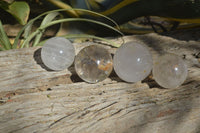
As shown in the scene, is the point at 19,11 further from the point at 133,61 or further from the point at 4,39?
the point at 133,61

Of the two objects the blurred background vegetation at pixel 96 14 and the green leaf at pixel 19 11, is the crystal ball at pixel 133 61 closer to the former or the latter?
the blurred background vegetation at pixel 96 14

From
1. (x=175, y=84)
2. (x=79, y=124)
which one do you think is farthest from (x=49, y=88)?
(x=175, y=84)

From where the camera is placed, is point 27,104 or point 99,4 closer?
point 27,104

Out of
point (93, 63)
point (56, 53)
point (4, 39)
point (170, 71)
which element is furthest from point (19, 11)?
point (170, 71)

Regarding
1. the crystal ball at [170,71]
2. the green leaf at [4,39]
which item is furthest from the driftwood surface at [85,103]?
the green leaf at [4,39]

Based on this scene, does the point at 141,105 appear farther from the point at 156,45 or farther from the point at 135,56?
the point at 156,45

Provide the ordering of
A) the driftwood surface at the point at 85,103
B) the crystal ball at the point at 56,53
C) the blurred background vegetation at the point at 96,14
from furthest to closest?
the blurred background vegetation at the point at 96,14 < the crystal ball at the point at 56,53 < the driftwood surface at the point at 85,103
